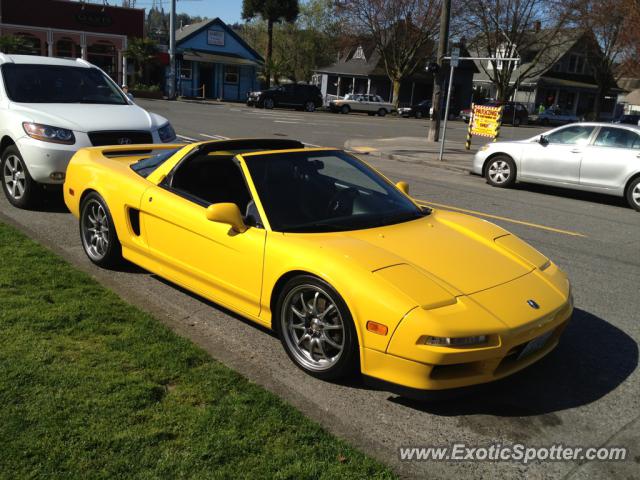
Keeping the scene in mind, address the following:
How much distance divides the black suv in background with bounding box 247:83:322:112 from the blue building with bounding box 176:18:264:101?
9548 mm

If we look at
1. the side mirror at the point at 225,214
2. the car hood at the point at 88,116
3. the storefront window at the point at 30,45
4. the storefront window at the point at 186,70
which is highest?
the storefront window at the point at 30,45

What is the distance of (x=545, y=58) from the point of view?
51.7 meters

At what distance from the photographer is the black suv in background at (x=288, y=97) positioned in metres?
41.2

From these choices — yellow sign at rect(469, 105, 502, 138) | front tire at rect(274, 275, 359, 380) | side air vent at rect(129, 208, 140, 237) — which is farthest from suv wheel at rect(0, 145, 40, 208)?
yellow sign at rect(469, 105, 502, 138)

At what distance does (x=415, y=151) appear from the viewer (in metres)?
18.7

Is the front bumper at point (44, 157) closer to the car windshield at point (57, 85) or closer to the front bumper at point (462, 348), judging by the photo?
the car windshield at point (57, 85)

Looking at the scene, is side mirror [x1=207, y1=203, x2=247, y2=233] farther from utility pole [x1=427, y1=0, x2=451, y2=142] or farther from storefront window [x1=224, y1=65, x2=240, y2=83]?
storefront window [x1=224, y1=65, x2=240, y2=83]

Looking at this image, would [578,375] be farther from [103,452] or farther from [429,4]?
[429,4]

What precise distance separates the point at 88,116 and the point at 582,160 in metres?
8.68

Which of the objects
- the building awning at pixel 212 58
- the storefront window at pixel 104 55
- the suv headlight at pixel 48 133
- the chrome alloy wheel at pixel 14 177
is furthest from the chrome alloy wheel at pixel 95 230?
the building awning at pixel 212 58

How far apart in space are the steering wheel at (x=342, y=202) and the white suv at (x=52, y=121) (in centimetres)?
402

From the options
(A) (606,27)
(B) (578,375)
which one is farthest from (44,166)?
(A) (606,27)

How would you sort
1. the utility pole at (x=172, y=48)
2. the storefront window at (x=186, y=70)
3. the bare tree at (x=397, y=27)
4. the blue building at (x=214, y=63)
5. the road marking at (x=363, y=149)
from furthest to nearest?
the blue building at (x=214, y=63)
the storefront window at (x=186, y=70)
the bare tree at (x=397, y=27)
the utility pole at (x=172, y=48)
the road marking at (x=363, y=149)

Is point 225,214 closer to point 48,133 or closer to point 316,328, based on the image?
point 316,328
